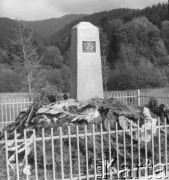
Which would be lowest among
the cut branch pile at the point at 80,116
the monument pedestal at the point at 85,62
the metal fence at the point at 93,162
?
the metal fence at the point at 93,162

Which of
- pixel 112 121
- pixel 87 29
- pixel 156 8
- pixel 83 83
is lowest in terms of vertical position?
pixel 112 121

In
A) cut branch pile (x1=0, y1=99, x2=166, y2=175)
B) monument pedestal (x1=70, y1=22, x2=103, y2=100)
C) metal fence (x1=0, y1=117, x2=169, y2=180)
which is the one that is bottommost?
metal fence (x1=0, y1=117, x2=169, y2=180)

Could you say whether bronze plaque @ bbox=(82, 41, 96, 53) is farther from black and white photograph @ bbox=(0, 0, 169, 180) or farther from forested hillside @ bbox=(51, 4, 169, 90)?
forested hillside @ bbox=(51, 4, 169, 90)

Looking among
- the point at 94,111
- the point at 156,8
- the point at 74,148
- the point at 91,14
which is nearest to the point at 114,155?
the point at 74,148

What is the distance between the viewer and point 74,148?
5.66 meters

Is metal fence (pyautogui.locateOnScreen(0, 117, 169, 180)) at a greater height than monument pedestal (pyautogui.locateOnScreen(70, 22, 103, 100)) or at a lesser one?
lesser

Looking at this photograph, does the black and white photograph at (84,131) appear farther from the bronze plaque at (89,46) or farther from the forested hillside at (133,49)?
the forested hillside at (133,49)

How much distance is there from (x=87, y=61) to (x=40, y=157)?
→ 3.41 m

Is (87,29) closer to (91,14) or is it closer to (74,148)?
(74,148)

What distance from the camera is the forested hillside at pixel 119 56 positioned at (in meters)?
26.5

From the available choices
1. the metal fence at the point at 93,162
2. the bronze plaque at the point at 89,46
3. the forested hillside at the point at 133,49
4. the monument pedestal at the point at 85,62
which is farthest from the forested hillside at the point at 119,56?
the metal fence at the point at 93,162

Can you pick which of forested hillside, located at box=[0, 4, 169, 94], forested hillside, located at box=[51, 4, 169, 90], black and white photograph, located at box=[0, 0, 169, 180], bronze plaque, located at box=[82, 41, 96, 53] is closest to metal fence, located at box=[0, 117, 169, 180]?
black and white photograph, located at box=[0, 0, 169, 180]

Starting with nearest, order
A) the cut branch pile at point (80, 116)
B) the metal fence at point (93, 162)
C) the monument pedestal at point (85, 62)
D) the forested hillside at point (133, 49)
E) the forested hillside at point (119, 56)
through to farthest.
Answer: the metal fence at point (93, 162) → the cut branch pile at point (80, 116) → the monument pedestal at point (85, 62) → the forested hillside at point (119, 56) → the forested hillside at point (133, 49)

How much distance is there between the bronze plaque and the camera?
8.04 metres
